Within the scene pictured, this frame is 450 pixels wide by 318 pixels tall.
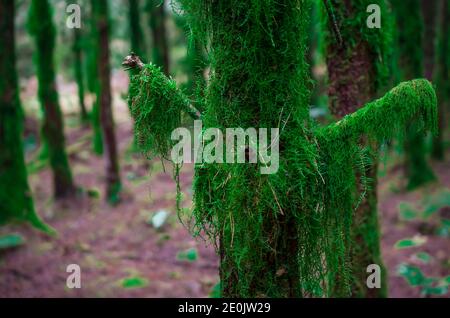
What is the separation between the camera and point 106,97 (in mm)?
13227

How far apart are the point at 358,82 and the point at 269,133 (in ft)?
9.38

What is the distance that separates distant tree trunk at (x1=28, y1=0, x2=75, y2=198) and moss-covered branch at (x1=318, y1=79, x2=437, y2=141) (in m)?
11.7

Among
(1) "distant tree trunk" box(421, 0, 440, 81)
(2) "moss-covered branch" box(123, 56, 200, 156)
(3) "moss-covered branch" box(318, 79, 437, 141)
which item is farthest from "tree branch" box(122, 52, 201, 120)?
(1) "distant tree trunk" box(421, 0, 440, 81)

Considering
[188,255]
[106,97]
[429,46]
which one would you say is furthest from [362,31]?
[106,97]

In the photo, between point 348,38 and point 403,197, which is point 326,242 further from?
point 403,197

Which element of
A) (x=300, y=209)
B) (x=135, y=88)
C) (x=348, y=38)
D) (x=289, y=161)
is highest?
(x=348, y=38)

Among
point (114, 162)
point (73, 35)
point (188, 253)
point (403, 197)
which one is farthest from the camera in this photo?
point (73, 35)

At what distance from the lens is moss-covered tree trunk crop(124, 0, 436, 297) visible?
10.9ft

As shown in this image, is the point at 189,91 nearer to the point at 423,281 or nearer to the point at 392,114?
the point at 392,114

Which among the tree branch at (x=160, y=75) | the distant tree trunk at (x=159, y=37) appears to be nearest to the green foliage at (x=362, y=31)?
the tree branch at (x=160, y=75)

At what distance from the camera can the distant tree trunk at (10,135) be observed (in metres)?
9.41

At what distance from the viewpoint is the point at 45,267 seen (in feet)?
28.3
